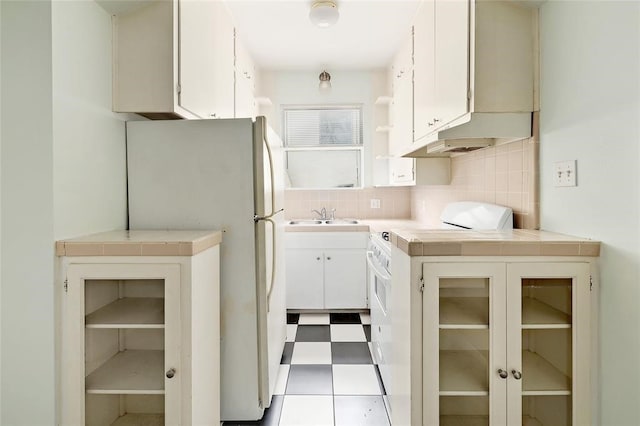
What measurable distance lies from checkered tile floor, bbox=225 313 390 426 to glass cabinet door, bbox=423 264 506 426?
2.07 feet

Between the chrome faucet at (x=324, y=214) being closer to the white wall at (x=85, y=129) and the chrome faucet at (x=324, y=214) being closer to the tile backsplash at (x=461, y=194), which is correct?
the tile backsplash at (x=461, y=194)

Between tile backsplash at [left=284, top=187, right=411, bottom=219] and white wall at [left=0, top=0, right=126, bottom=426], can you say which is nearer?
white wall at [left=0, top=0, right=126, bottom=426]

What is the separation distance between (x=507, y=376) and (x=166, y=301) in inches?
49.6

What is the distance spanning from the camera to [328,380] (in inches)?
88.1

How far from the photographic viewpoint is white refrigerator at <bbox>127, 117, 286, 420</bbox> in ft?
5.79

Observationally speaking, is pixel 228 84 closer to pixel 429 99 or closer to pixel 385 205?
pixel 429 99

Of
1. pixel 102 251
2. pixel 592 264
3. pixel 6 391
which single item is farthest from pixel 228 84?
pixel 592 264

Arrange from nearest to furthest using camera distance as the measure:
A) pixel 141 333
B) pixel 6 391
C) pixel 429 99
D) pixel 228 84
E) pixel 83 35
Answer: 1. pixel 6 391
2. pixel 83 35
3. pixel 141 333
4. pixel 429 99
5. pixel 228 84

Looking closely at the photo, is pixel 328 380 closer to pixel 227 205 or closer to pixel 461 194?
pixel 227 205

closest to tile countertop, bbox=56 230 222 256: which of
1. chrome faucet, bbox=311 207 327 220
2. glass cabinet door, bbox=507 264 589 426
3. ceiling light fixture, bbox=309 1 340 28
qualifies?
glass cabinet door, bbox=507 264 589 426

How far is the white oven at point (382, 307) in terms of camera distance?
198 cm

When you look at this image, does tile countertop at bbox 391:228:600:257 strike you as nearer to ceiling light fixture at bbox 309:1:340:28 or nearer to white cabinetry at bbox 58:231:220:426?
white cabinetry at bbox 58:231:220:426

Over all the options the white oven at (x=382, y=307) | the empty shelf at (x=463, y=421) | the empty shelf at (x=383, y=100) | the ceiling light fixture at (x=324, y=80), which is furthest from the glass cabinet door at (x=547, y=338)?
the ceiling light fixture at (x=324, y=80)

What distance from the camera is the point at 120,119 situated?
70.8 inches
